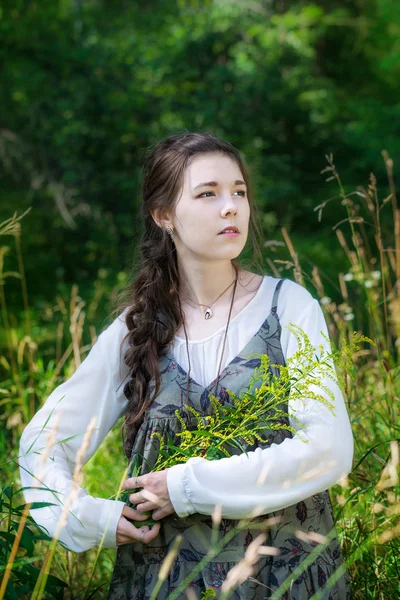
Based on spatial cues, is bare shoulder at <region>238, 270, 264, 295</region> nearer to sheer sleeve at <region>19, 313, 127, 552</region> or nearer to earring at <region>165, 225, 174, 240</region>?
earring at <region>165, 225, 174, 240</region>

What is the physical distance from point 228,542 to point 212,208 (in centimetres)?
82

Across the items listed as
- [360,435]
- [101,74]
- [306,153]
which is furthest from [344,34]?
[360,435]

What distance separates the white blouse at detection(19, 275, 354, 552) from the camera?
1.65 meters

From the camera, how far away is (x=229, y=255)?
1.94 meters

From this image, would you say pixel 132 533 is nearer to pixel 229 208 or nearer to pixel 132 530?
pixel 132 530

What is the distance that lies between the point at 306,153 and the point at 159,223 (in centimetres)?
1065

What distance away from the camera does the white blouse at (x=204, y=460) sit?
5.41ft

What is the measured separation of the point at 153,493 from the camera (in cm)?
169

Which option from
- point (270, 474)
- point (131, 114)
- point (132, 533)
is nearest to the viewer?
point (270, 474)

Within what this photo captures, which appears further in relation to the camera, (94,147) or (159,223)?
(94,147)

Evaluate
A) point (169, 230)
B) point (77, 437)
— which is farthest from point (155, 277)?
point (77, 437)

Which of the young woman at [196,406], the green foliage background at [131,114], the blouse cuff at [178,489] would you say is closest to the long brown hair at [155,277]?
the young woman at [196,406]

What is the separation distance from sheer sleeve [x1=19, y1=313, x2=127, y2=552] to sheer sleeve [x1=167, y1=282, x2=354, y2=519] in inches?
7.5

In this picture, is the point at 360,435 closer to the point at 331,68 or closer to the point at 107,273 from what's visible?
the point at 107,273
